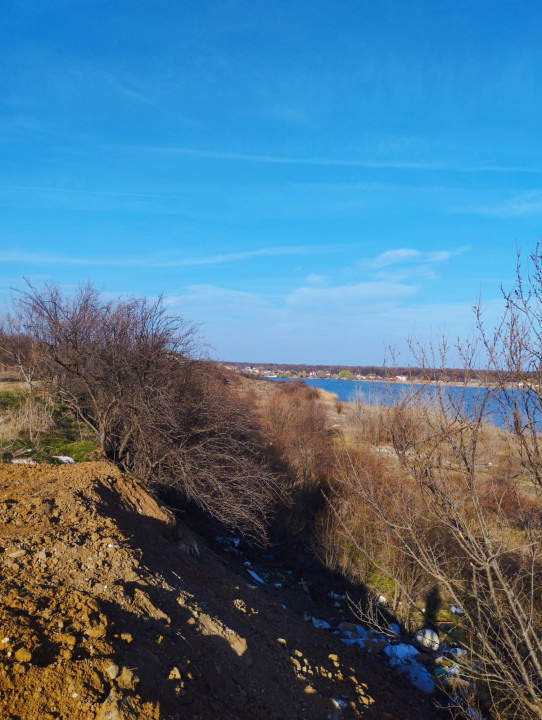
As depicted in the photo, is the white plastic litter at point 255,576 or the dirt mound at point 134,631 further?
the white plastic litter at point 255,576

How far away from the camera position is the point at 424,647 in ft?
31.1

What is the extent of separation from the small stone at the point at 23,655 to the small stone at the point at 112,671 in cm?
49

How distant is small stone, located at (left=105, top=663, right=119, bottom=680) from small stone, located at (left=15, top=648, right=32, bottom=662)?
485 millimetres

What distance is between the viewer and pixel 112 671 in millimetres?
3273

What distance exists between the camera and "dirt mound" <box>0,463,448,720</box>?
3.15 metres

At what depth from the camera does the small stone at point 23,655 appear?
310 centimetres

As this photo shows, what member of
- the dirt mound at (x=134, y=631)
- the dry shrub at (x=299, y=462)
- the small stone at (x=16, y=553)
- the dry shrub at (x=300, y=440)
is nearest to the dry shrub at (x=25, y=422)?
the dirt mound at (x=134, y=631)

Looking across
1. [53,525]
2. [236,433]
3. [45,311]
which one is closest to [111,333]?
[45,311]

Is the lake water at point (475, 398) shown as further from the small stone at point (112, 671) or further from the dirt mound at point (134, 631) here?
the small stone at point (112, 671)

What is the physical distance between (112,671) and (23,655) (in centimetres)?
56

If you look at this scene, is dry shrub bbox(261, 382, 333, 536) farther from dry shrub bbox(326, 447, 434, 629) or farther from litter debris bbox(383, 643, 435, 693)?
litter debris bbox(383, 643, 435, 693)

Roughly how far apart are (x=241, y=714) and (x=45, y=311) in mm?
8639

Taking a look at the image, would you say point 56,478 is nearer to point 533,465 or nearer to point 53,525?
point 53,525

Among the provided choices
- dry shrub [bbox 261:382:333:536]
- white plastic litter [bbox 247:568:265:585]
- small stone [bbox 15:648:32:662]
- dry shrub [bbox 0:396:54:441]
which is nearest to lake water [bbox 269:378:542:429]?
small stone [bbox 15:648:32:662]
